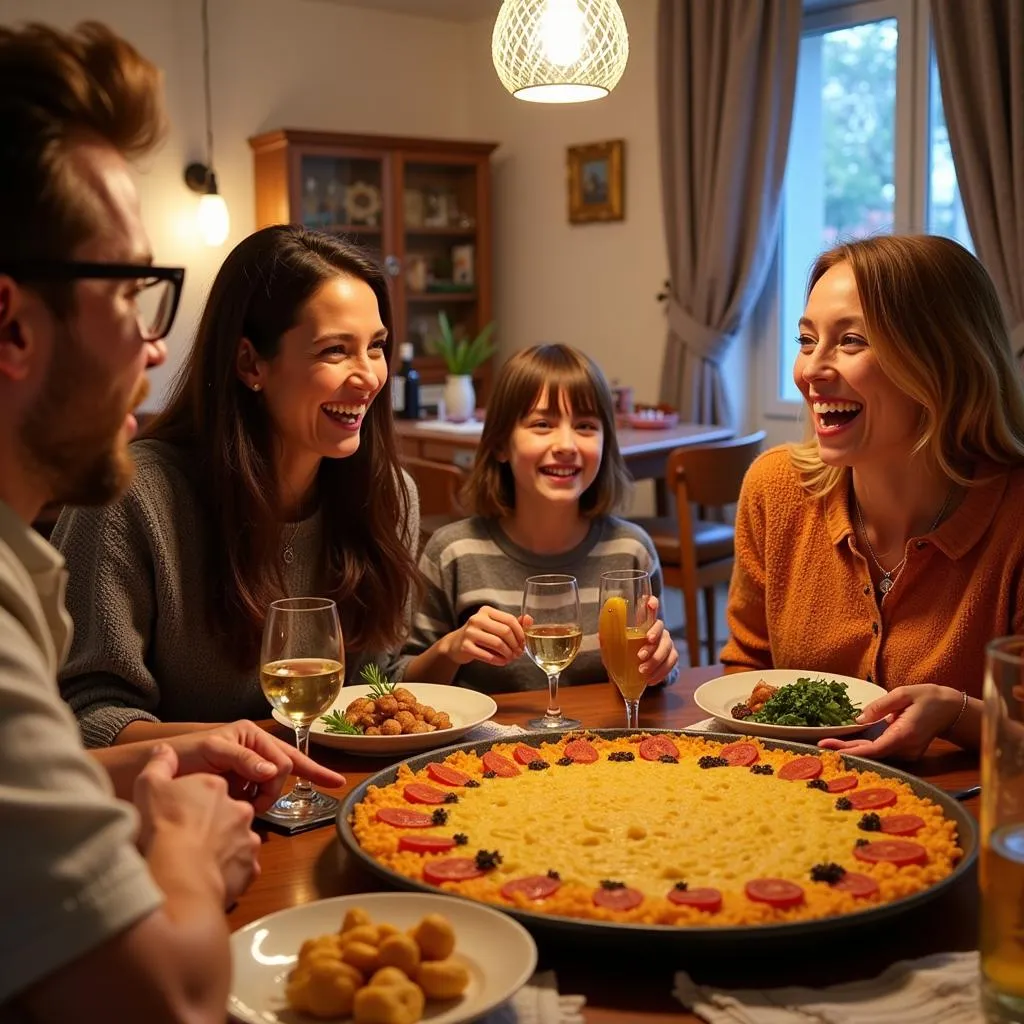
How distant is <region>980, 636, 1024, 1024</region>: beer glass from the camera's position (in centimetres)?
92

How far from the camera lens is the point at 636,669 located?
174 centimetres

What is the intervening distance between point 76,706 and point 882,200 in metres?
4.52

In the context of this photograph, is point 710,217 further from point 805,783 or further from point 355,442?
point 805,783

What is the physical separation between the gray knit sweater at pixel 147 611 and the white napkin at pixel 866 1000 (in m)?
1.00

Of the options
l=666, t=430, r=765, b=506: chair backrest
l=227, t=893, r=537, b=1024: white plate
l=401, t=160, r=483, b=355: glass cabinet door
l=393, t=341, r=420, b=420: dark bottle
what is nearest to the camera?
l=227, t=893, r=537, b=1024: white plate

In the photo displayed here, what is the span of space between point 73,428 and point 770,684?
47.9 inches

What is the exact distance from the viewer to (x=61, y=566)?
1041 millimetres

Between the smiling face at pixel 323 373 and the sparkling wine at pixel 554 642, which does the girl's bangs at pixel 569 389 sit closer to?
the smiling face at pixel 323 373

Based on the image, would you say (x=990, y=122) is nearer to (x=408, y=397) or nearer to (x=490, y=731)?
(x=408, y=397)

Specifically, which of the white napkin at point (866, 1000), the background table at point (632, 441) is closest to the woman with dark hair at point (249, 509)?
the white napkin at point (866, 1000)

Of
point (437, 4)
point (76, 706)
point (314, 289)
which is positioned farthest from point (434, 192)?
point (76, 706)

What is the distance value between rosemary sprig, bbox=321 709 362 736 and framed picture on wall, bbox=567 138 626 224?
5073 mm

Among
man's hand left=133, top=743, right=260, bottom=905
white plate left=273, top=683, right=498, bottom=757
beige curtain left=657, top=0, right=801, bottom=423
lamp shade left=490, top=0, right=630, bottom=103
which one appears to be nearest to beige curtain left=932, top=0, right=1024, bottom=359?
beige curtain left=657, top=0, right=801, bottom=423

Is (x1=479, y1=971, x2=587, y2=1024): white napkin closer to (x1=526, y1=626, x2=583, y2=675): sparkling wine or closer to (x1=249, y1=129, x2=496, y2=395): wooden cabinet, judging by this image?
(x1=526, y1=626, x2=583, y2=675): sparkling wine
